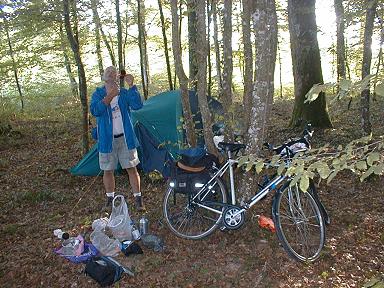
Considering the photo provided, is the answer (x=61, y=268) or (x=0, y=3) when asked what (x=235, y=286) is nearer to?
(x=61, y=268)

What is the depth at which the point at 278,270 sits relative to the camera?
371cm

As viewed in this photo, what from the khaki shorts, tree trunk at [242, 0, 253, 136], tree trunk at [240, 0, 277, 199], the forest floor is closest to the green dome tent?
the forest floor

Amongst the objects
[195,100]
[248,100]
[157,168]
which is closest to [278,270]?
[248,100]

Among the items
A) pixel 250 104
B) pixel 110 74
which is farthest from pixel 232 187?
pixel 110 74

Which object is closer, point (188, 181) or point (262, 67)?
point (262, 67)

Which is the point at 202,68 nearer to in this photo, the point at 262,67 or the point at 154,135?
the point at 262,67

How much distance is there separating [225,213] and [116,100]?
7.51ft

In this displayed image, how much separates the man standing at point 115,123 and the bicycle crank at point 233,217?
1.55 meters

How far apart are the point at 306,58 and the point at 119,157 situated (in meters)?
5.46

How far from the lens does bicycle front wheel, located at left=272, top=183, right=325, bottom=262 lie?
383 centimetres

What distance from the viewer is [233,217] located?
4.16 metres

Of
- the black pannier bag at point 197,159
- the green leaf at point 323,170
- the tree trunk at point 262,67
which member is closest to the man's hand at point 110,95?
the black pannier bag at point 197,159

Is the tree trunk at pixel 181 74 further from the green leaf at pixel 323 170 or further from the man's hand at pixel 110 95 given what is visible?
the green leaf at pixel 323 170

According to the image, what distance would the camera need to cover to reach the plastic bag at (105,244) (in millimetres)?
4152
